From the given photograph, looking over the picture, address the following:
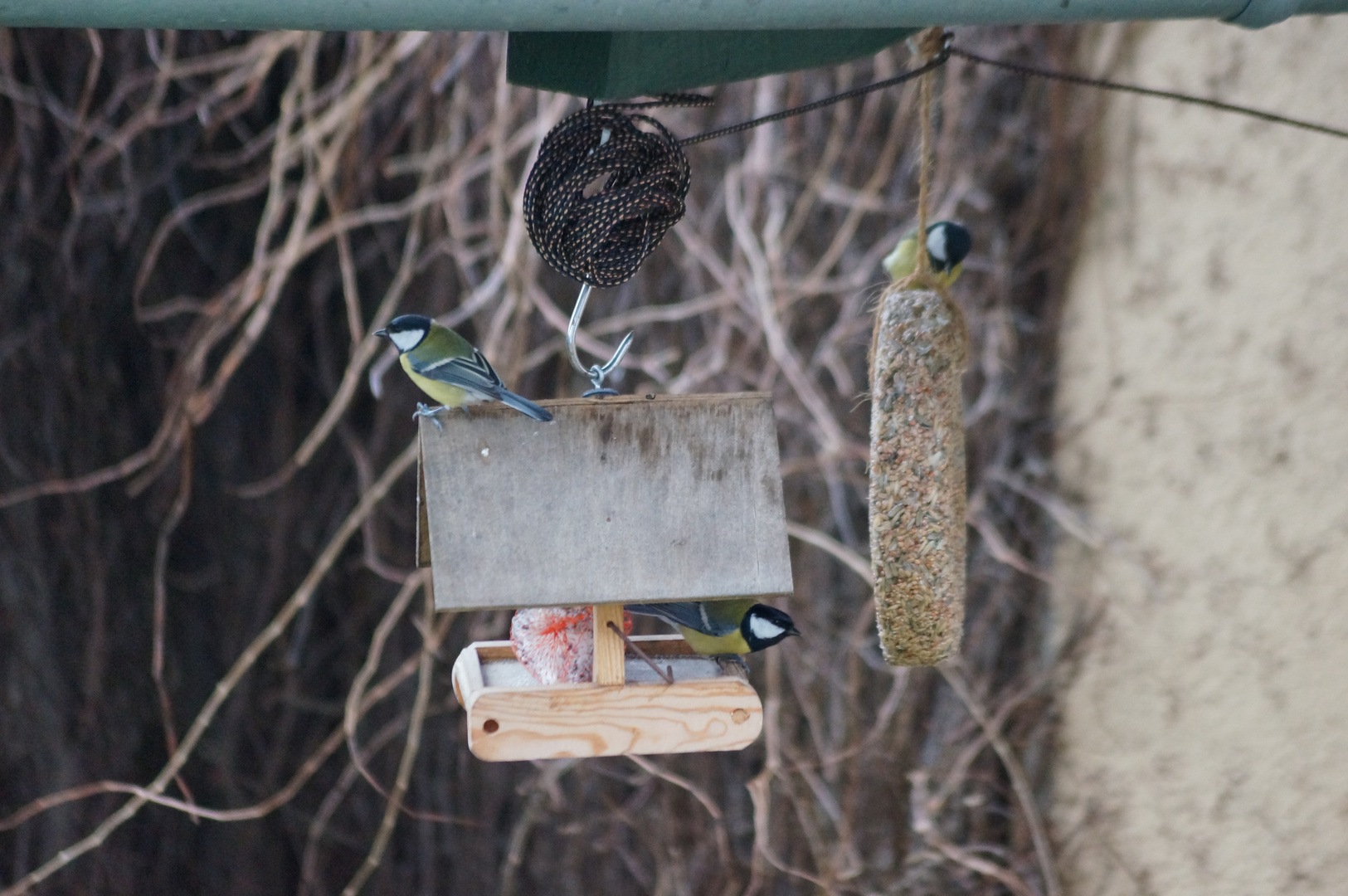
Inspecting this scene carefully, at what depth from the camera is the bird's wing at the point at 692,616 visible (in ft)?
3.97

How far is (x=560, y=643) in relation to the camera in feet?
3.86

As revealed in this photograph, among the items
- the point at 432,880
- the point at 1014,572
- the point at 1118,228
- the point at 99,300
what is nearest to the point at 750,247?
the point at 1118,228

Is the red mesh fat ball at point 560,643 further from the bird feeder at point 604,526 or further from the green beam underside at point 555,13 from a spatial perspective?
the green beam underside at point 555,13

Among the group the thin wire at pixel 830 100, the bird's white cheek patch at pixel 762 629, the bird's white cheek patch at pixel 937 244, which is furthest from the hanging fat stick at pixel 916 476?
the bird's white cheek patch at pixel 937 244

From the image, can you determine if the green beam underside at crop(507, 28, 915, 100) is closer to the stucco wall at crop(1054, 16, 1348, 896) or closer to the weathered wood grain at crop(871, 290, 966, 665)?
the weathered wood grain at crop(871, 290, 966, 665)

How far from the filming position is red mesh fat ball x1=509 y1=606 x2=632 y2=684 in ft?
3.82

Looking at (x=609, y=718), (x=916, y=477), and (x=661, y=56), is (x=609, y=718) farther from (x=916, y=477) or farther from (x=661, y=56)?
(x=661, y=56)

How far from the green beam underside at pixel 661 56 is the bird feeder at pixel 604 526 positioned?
30 centimetres

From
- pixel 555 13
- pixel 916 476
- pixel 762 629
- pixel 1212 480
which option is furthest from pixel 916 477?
pixel 1212 480

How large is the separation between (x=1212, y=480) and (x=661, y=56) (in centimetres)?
145

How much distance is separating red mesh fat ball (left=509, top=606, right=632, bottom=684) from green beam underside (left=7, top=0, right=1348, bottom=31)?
576 millimetres

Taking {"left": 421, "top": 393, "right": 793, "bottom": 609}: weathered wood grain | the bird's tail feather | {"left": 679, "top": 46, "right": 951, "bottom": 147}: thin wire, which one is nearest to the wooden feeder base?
{"left": 421, "top": 393, "right": 793, "bottom": 609}: weathered wood grain

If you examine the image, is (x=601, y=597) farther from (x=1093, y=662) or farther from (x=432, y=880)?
(x=432, y=880)

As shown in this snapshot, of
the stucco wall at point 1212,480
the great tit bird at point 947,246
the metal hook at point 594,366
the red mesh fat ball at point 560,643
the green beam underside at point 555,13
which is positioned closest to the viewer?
the green beam underside at point 555,13
